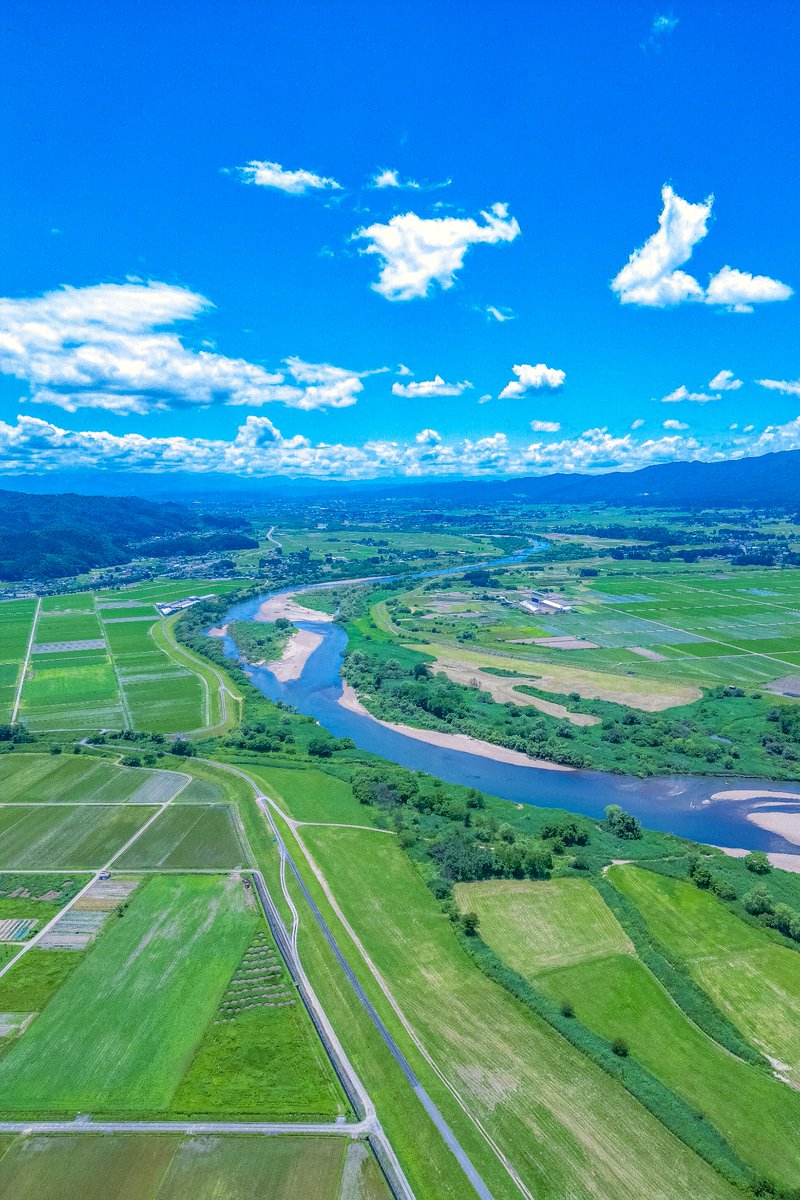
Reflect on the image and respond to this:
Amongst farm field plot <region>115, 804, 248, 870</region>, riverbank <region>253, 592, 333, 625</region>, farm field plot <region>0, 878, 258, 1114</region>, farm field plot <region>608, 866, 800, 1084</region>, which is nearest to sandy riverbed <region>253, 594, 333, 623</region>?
riverbank <region>253, 592, 333, 625</region>

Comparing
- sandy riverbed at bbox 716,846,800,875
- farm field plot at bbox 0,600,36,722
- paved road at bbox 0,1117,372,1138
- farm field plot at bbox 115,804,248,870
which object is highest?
farm field plot at bbox 0,600,36,722

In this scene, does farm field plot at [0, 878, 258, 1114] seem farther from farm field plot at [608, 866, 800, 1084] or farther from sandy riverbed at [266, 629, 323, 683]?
sandy riverbed at [266, 629, 323, 683]

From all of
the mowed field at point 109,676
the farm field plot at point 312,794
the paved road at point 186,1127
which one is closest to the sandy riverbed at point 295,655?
the mowed field at point 109,676

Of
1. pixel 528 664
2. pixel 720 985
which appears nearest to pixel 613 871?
pixel 720 985

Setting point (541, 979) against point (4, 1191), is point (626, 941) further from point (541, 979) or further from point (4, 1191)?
point (4, 1191)

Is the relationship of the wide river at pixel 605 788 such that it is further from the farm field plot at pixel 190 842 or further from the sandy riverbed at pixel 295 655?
the sandy riverbed at pixel 295 655
